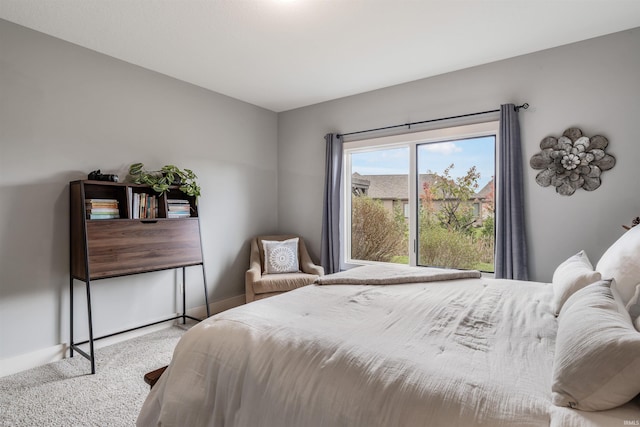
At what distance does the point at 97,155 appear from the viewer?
2.97 m

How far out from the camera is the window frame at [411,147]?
3.29m

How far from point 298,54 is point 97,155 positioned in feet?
6.54

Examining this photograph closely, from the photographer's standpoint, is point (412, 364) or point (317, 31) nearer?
point (412, 364)

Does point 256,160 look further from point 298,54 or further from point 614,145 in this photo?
point 614,145

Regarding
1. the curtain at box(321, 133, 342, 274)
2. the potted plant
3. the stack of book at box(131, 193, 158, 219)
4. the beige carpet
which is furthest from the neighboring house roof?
the beige carpet

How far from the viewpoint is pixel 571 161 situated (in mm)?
2801

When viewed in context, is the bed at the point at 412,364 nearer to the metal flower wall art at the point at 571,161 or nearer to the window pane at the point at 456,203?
the metal flower wall art at the point at 571,161

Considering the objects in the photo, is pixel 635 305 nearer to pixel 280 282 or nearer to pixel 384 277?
pixel 384 277

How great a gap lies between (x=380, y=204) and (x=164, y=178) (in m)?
2.39

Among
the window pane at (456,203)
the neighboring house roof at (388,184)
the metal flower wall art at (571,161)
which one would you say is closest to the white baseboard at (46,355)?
the neighboring house roof at (388,184)

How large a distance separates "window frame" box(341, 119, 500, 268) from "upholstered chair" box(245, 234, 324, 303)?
543mm

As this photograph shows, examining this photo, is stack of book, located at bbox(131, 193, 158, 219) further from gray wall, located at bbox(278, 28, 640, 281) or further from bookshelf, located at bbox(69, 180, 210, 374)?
gray wall, located at bbox(278, 28, 640, 281)

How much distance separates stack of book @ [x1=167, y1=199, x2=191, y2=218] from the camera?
327cm

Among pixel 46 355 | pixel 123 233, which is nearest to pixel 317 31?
pixel 123 233
